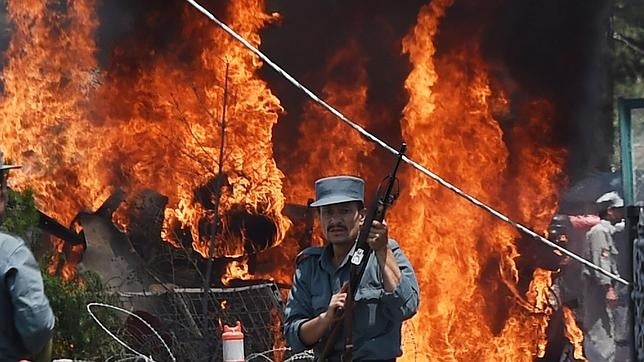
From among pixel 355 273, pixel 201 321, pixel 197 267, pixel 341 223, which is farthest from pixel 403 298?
pixel 197 267

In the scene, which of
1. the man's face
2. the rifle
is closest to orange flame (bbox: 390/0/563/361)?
the man's face

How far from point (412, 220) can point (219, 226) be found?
185 cm

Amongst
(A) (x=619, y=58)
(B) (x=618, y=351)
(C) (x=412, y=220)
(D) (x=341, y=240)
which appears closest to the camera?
(D) (x=341, y=240)

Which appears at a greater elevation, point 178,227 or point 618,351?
point 178,227

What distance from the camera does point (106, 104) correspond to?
11.2 metres

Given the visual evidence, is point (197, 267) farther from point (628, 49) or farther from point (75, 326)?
Result: point (628, 49)

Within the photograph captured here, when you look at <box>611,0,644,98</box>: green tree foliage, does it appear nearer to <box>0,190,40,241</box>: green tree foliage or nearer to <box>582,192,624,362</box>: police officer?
<box>582,192,624,362</box>: police officer

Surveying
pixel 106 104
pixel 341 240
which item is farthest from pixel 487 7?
pixel 341 240

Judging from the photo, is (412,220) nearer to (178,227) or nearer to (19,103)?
(178,227)

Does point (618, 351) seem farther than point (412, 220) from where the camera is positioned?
No

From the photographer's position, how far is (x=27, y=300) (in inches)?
180

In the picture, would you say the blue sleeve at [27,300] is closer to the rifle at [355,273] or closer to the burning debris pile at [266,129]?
the rifle at [355,273]

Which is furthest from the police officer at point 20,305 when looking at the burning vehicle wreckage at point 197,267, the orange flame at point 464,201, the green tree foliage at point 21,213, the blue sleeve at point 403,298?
the orange flame at point 464,201

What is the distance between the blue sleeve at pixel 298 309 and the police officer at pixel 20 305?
1.04 meters
